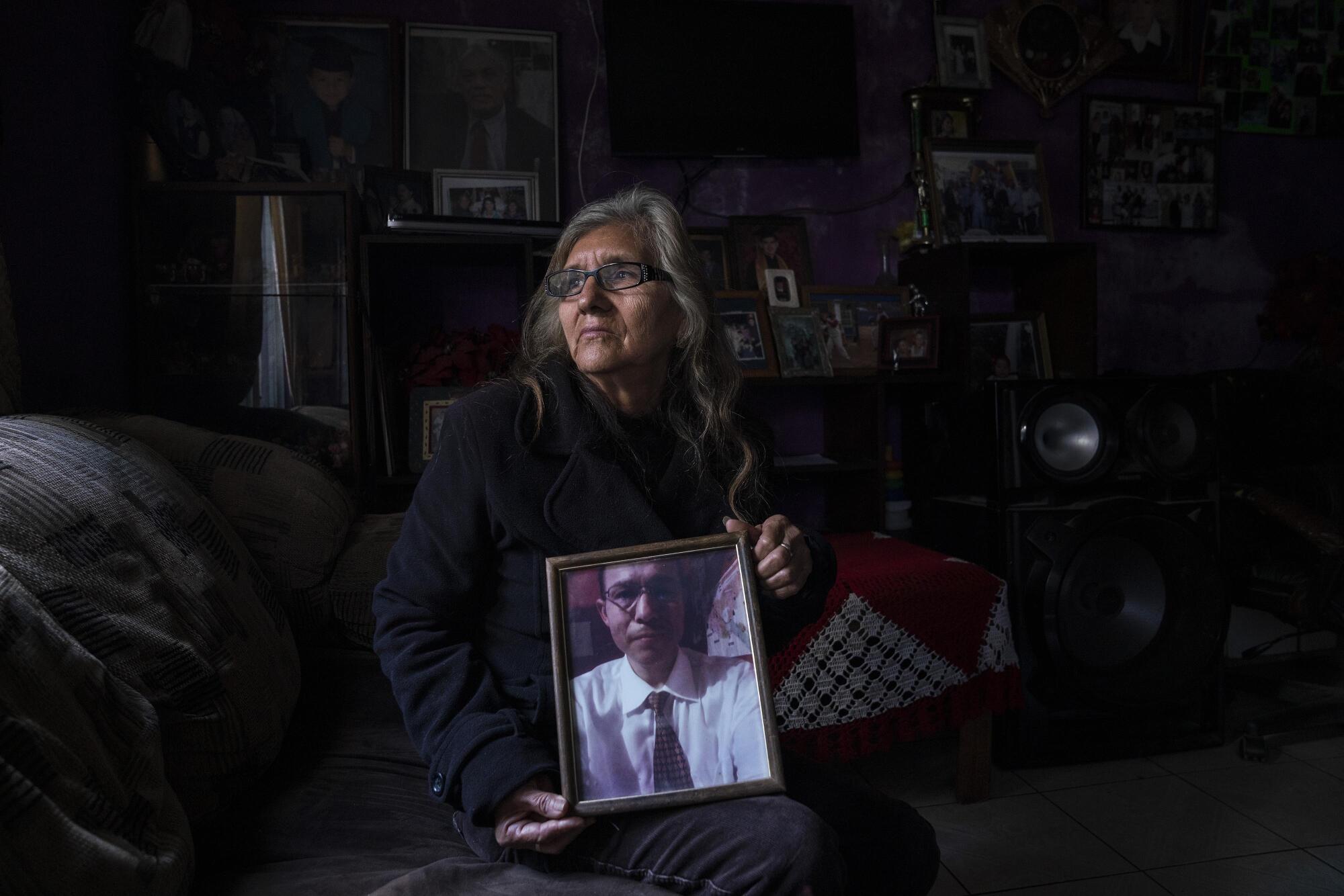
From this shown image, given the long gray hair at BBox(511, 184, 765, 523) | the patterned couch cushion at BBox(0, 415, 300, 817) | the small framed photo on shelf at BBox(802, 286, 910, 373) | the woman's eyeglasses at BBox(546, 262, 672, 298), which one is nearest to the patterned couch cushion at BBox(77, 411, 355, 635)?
the patterned couch cushion at BBox(0, 415, 300, 817)

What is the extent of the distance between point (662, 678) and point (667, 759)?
9 cm

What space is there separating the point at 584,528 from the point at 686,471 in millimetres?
198

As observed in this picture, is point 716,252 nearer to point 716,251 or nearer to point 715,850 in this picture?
point 716,251

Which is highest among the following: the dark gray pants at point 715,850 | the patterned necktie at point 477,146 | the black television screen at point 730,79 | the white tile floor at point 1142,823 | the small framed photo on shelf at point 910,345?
the black television screen at point 730,79

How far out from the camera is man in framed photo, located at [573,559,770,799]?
0.93 m

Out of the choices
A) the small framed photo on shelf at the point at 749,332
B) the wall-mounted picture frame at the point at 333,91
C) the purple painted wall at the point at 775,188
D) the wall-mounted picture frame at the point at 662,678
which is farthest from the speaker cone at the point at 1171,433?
the wall-mounted picture frame at the point at 333,91

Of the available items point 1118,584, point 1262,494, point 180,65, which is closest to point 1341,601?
point 1262,494

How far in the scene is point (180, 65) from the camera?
217 cm

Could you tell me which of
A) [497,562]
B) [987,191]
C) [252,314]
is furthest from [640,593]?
[987,191]

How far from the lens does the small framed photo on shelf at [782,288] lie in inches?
102

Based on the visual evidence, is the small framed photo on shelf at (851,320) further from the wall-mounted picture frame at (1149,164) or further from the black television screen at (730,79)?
the wall-mounted picture frame at (1149,164)

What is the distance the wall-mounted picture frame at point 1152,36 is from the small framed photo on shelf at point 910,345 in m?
1.36

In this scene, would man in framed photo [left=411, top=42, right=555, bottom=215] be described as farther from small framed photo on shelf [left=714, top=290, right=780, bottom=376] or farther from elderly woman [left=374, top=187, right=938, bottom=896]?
elderly woman [left=374, top=187, right=938, bottom=896]

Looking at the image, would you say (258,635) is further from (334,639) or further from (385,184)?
(385,184)
